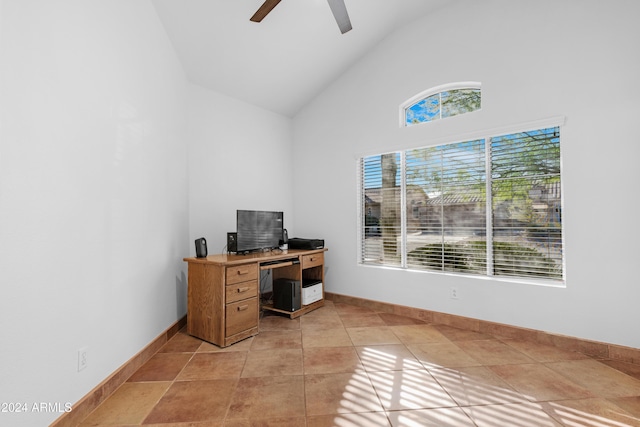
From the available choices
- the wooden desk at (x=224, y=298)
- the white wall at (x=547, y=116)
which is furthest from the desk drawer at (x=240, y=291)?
the white wall at (x=547, y=116)

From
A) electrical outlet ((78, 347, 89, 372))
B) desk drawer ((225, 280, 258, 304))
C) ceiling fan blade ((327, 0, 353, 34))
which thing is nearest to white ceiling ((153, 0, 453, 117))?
ceiling fan blade ((327, 0, 353, 34))

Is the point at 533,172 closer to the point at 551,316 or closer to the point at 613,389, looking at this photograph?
the point at 551,316

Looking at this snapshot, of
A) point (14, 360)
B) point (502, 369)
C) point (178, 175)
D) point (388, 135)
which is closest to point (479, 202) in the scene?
point (388, 135)

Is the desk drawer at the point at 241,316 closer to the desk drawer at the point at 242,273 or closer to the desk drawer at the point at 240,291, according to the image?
the desk drawer at the point at 240,291

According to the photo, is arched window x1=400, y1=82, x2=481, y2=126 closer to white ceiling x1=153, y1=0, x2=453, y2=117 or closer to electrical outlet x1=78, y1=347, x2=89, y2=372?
white ceiling x1=153, y1=0, x2=453, y2=117

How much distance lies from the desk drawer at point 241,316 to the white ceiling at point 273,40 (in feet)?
8.36

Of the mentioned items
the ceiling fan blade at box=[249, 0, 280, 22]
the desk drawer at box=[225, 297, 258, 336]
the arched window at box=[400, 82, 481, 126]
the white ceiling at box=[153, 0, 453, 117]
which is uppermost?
the white ceiling at box=[153, 0, 453, 117]

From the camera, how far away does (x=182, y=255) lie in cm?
305

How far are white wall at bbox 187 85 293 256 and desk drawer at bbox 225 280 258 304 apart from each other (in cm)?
93

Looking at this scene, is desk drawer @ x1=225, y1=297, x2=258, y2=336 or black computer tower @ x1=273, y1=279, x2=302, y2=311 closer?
desk drawer @ x1=225, y1=297, x2=258, y2=336

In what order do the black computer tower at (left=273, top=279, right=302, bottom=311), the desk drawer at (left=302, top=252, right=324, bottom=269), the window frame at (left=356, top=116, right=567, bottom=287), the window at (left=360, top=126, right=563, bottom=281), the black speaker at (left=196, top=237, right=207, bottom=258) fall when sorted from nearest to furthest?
1. the window frame at (left=356, top=116, right=567, bottom=287)
2. the window at (left=360, top=126, right=563, bottom=281)
3. the black speaker at (left=196, top=237, right=207, bottom=258)
4. the black computer tower at (left=273, top=279, right=302, bottom=311)
5. the desk drawer at (left=302, top=252, right=324, bottom=269)

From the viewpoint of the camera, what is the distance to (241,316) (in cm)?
269

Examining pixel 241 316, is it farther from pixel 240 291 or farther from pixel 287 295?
pixel 287 295

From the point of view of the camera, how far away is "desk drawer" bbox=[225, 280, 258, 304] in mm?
2574
